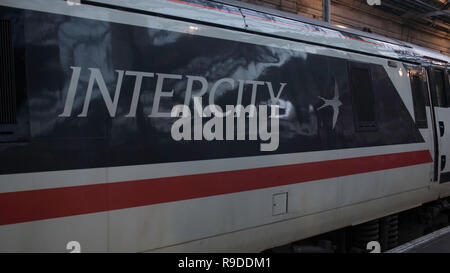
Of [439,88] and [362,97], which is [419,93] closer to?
[439,88]

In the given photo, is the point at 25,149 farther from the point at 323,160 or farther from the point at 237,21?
the point at 323,160

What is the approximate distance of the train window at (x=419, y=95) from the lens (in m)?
5.94

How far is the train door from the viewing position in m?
6.33

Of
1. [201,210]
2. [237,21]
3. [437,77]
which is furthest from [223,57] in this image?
[437,77]

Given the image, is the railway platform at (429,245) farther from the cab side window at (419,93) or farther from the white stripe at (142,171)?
the cab side window at (419,93)

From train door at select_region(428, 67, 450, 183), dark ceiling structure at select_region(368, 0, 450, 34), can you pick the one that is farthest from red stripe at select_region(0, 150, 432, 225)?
dark ceiling structure at select_region(368, 0, 450, 34)

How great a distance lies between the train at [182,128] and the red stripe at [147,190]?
1 cm

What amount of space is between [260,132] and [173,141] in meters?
0.98

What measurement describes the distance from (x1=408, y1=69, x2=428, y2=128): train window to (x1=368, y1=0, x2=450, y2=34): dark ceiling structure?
31.3 feet

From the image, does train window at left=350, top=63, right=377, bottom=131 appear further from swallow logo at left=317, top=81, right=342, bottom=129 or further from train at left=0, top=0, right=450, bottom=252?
swallow logo at left=317, top=81, right=342, bottom=129

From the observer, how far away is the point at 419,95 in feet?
19.9

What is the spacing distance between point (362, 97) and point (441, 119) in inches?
89.9

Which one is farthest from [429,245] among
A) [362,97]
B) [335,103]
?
[335,103]

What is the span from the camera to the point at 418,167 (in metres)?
5.84
